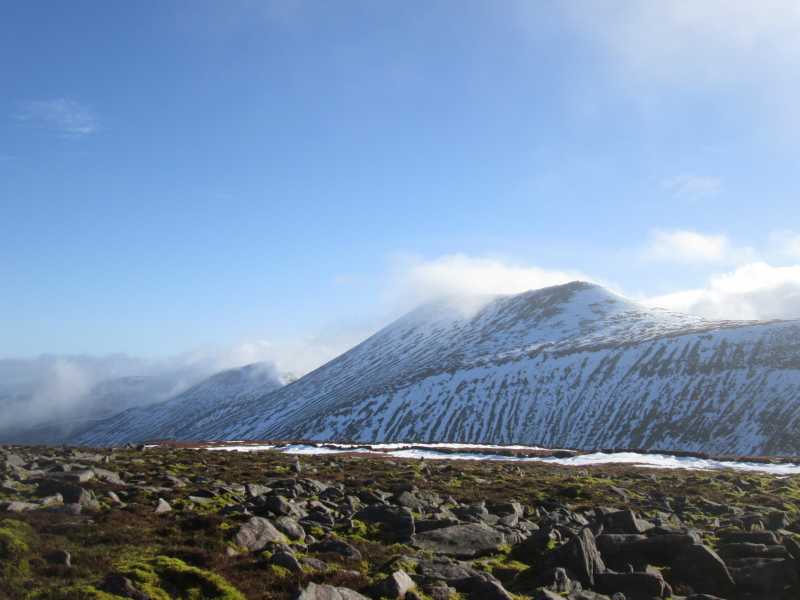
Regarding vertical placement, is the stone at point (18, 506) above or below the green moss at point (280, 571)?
above

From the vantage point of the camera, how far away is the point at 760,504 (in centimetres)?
3266

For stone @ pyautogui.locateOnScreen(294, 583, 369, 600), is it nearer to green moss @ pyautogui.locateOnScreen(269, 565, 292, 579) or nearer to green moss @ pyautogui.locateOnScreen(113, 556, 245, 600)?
green moss @ pyautogui.locateOnScreen(113, 556, 245, 600)

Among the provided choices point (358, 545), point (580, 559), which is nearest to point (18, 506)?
point (358, 545)

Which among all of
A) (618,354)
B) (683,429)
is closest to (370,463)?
(683,429)

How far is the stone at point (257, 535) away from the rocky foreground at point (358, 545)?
59 millimetres

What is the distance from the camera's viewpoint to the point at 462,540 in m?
19.9

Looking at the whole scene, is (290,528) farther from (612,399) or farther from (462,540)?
(612,399)

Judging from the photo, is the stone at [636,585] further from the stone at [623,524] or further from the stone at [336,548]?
the stone at [336,548]

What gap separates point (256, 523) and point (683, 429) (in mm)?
119863

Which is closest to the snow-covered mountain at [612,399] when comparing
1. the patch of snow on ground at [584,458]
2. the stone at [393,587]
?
the patch of snow on ground at [584,458]

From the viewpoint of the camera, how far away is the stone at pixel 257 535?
689 inches

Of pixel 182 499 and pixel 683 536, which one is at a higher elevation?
pixel 182 499

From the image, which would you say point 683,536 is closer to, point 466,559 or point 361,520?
point 466,559

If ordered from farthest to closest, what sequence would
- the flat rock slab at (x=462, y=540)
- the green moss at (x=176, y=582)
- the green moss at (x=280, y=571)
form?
1. the flat rock slab at (x=462, y=540)
2. the green moss at (x=280, y=571)
3. the green moss at (x=176, y=582)
